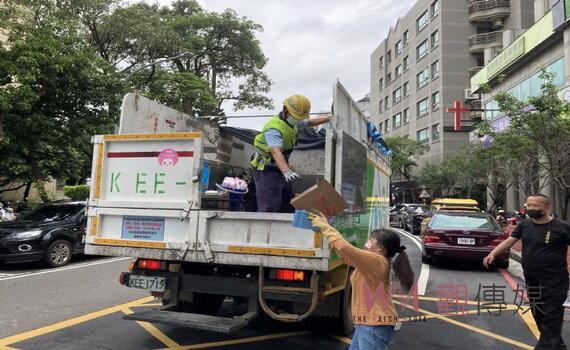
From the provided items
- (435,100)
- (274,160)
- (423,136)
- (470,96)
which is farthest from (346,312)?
(423,136)

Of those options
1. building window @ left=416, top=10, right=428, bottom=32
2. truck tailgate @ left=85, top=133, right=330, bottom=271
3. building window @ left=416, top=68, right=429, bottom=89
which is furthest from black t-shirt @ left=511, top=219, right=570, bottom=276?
building window @ left=416, top=10, right=428, bottom=32

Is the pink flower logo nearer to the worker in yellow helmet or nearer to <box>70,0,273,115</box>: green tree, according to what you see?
the worker in yellow helmet

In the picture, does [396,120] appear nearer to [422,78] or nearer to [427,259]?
[422,78]

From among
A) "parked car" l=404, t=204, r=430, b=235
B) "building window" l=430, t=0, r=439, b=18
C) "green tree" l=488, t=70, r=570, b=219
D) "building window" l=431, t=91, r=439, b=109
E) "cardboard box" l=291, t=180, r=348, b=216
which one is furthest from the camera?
"building window" l=430, t=0, r=439, b=18

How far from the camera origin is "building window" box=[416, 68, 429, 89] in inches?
1848

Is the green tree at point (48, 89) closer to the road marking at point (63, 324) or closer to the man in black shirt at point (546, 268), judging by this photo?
the road marking at point (63, 324)

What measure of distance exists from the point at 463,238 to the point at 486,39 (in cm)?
3652

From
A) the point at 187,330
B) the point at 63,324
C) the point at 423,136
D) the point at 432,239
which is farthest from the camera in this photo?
the point at 423,136

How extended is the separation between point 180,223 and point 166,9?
29.6m

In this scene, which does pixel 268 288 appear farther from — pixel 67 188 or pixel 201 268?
pixel 67 188

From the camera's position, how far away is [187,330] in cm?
565

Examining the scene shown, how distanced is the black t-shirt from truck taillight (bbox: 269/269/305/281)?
7.15ft

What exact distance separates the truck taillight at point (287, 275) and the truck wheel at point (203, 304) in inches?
43.5

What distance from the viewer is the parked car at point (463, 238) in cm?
1059
